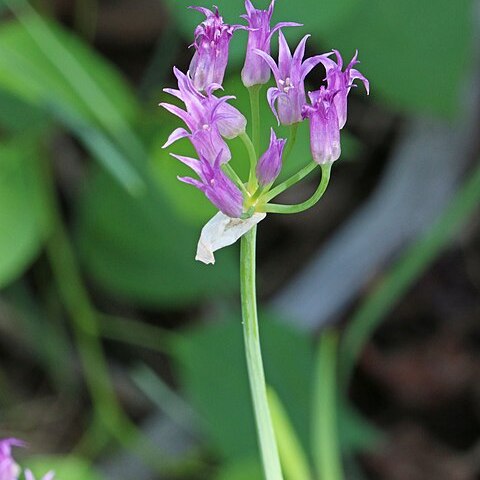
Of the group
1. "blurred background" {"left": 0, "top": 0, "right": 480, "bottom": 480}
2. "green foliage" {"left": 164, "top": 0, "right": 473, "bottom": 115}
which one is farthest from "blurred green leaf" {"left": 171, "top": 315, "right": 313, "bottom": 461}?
"green foliage" {"left": 164, "top": 0, "right": 473, "bottom": 115}

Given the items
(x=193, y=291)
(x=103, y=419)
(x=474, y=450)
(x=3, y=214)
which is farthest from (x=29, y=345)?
(x=474, y=450)

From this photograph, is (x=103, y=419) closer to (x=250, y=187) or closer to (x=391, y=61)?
(x=391, y=61)

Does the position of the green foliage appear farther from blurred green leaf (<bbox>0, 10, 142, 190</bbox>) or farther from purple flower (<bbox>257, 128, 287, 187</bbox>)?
purple flower (<bbox>257, 128, 287, 187</bbox>)

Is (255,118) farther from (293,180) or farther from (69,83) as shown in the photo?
(69,83)

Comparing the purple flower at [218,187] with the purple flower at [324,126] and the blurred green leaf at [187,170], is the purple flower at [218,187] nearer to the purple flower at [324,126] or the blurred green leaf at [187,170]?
the purple flower at [324,126]

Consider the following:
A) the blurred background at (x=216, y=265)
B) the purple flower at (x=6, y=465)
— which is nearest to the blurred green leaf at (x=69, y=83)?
the blurred background at (x=216, y=265)
